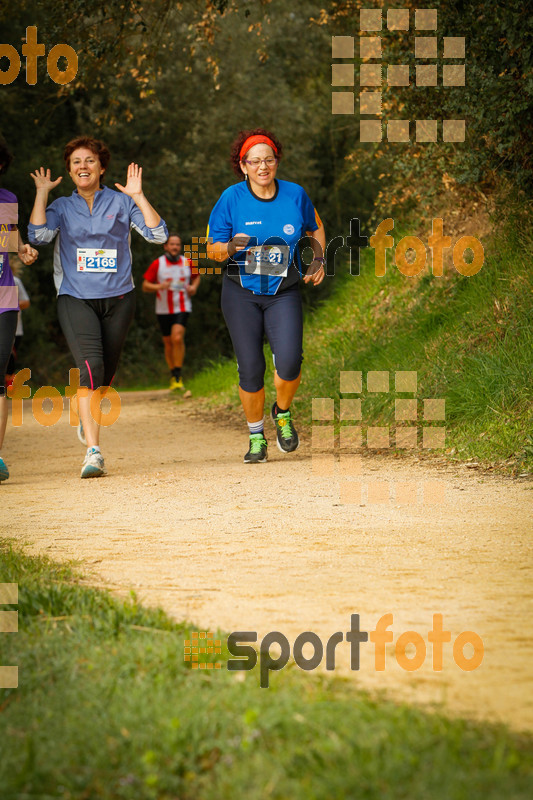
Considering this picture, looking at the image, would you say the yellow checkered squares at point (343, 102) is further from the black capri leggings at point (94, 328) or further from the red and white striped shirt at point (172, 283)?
the black capri leggings at point (94, 328)

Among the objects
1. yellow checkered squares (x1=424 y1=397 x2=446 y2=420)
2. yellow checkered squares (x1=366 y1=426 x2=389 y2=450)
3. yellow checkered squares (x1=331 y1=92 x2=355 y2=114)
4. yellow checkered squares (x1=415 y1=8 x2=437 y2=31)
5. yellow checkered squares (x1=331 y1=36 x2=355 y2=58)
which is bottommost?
yellow checkered squares (x1=366 y1=426 x2=389 y2=450)

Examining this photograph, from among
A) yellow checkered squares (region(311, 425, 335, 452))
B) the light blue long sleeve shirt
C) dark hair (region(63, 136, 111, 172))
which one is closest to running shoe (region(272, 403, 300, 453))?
yellow checkered squares (region(311, 425, 335, 452))

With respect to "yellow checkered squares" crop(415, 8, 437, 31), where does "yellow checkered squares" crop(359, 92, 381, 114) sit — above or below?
below

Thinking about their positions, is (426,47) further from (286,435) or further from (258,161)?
(286,435)

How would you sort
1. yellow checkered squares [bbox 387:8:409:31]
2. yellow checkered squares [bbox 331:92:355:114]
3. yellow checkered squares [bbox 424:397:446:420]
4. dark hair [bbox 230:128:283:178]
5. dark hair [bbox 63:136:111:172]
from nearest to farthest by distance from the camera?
dark hair [bbox 63:136:111:172] < dark hair [bbox 230:128:283:178] < yellow checkered squares [bbox 424:397:446:420] < yellow checkered squares [bbox 387:8:409:31] < yellow checkered squares [bbox 331:92:355:114]

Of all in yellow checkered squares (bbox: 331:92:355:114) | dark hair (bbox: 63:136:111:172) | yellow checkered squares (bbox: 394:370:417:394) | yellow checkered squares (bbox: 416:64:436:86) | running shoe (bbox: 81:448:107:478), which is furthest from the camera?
yellow checkered squares (bbox: 331:92:355:114)

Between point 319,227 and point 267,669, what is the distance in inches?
213

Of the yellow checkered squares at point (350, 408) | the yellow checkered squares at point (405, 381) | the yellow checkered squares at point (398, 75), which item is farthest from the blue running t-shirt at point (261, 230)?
the yellow checkered squares at point (398, 75)

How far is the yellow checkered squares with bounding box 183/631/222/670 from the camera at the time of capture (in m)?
3.06

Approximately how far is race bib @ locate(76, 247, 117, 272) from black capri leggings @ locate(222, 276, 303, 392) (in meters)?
0.87

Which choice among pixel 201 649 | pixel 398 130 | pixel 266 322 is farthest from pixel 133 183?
pixel 201 649

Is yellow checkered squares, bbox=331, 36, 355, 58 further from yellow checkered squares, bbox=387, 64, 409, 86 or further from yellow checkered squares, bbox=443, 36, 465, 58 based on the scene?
yellow checkered squares, bbox=443, 36, 465, 58

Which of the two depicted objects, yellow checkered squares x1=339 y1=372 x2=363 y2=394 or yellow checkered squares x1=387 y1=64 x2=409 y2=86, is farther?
yellow checkered squares x1=387 y1=64 x2=409 y2=86

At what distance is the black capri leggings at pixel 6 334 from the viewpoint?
7.25 m
